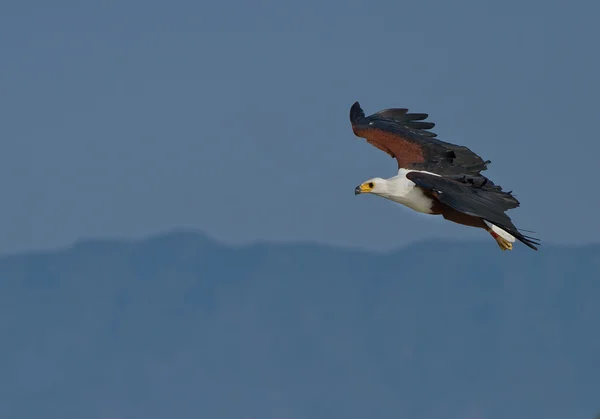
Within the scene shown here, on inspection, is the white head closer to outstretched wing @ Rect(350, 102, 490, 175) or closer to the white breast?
the white breast

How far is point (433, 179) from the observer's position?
66.3 ft

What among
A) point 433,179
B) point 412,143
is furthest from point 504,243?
point 412,143

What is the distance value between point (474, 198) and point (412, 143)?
3.20 m

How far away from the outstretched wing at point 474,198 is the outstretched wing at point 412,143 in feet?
3.78

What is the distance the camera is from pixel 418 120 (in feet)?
78.1

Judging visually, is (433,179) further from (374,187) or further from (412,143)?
(412,143)

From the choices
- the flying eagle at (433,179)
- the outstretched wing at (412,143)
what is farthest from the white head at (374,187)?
the outstretched wing at (412,143)

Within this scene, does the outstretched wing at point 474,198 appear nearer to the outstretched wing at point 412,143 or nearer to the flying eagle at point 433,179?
the flying eagle at point 433,179

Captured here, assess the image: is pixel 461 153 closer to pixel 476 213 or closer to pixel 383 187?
pixel 383 187

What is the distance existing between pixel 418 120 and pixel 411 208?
134 inches

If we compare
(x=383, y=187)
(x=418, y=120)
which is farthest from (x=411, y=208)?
(x=418, y=120)

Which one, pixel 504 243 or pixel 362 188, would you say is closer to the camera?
pixel 362 188

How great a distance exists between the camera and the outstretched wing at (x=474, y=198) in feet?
61.1

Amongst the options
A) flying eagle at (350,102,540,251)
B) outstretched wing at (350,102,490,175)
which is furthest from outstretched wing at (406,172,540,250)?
outstretched wing at (350,102,490,175)
